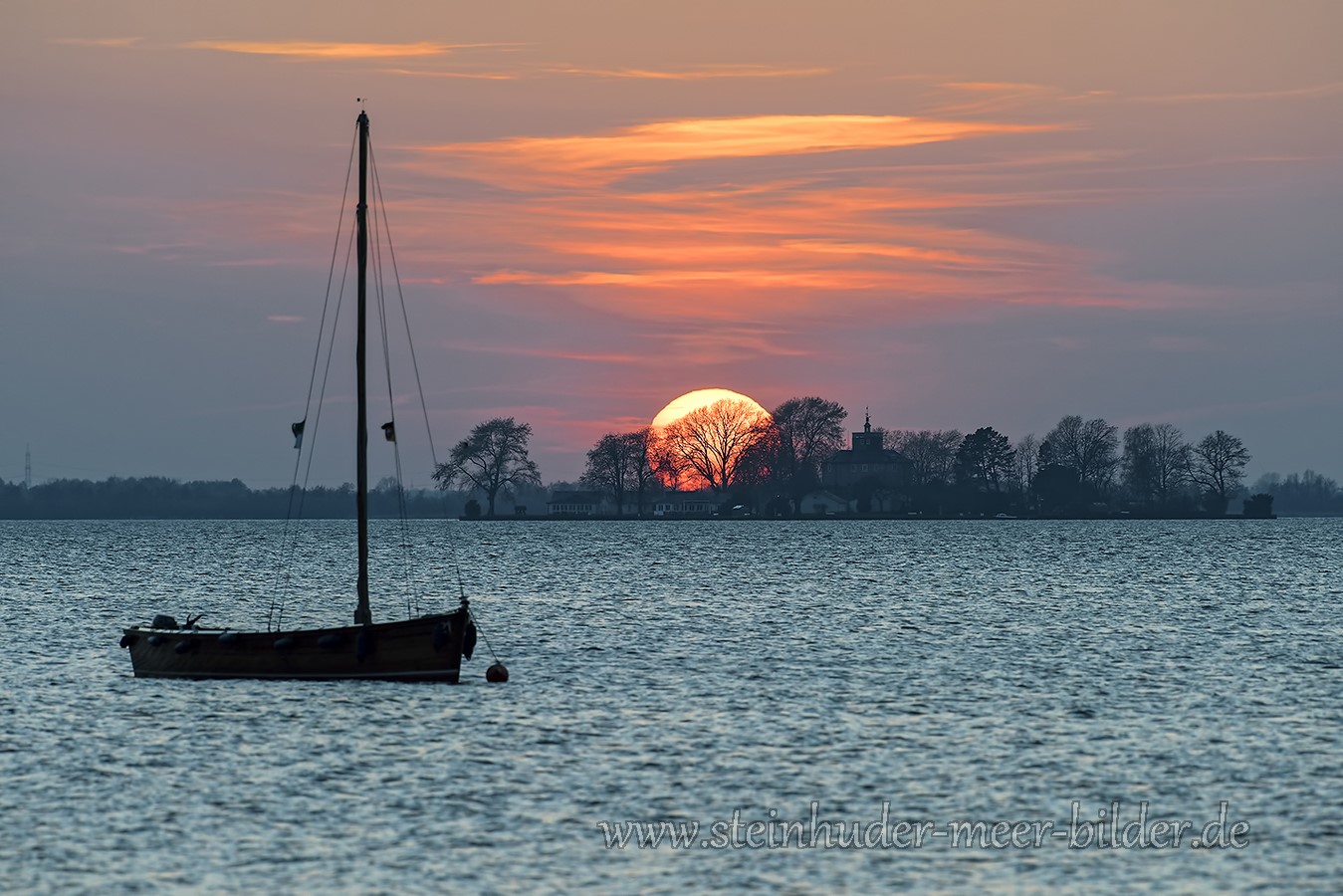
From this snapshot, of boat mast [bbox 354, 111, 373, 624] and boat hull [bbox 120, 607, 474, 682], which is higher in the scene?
boat mast [bbox 354, 111, 373, 624]

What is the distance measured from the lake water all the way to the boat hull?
2.83 feet

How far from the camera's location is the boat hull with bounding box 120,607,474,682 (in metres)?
46.5

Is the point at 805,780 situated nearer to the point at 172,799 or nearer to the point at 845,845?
the point at 845,845

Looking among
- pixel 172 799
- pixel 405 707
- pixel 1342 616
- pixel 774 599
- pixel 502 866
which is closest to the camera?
pixel 502 866

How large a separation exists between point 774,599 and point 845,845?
227ft

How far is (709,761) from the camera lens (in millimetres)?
34750

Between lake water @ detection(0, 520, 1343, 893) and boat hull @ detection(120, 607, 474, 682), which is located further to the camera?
boat hull @ detection(120, 607, 474, 682)

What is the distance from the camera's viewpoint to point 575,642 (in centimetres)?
6488

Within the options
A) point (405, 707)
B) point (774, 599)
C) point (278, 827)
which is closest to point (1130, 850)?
point (278, 827)

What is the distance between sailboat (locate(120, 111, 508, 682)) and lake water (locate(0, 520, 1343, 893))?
92cm

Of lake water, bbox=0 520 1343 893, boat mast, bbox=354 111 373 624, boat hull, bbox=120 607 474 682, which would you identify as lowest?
lake water, bbox=0 520 1343 893

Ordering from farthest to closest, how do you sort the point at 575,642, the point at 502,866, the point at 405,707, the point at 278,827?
the point at 575,642
the point at 405,707
the point at 278,827
the point at 502,866

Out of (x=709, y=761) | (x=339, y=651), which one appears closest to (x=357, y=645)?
(x=339, y=651)

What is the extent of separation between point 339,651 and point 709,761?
1619 cm
